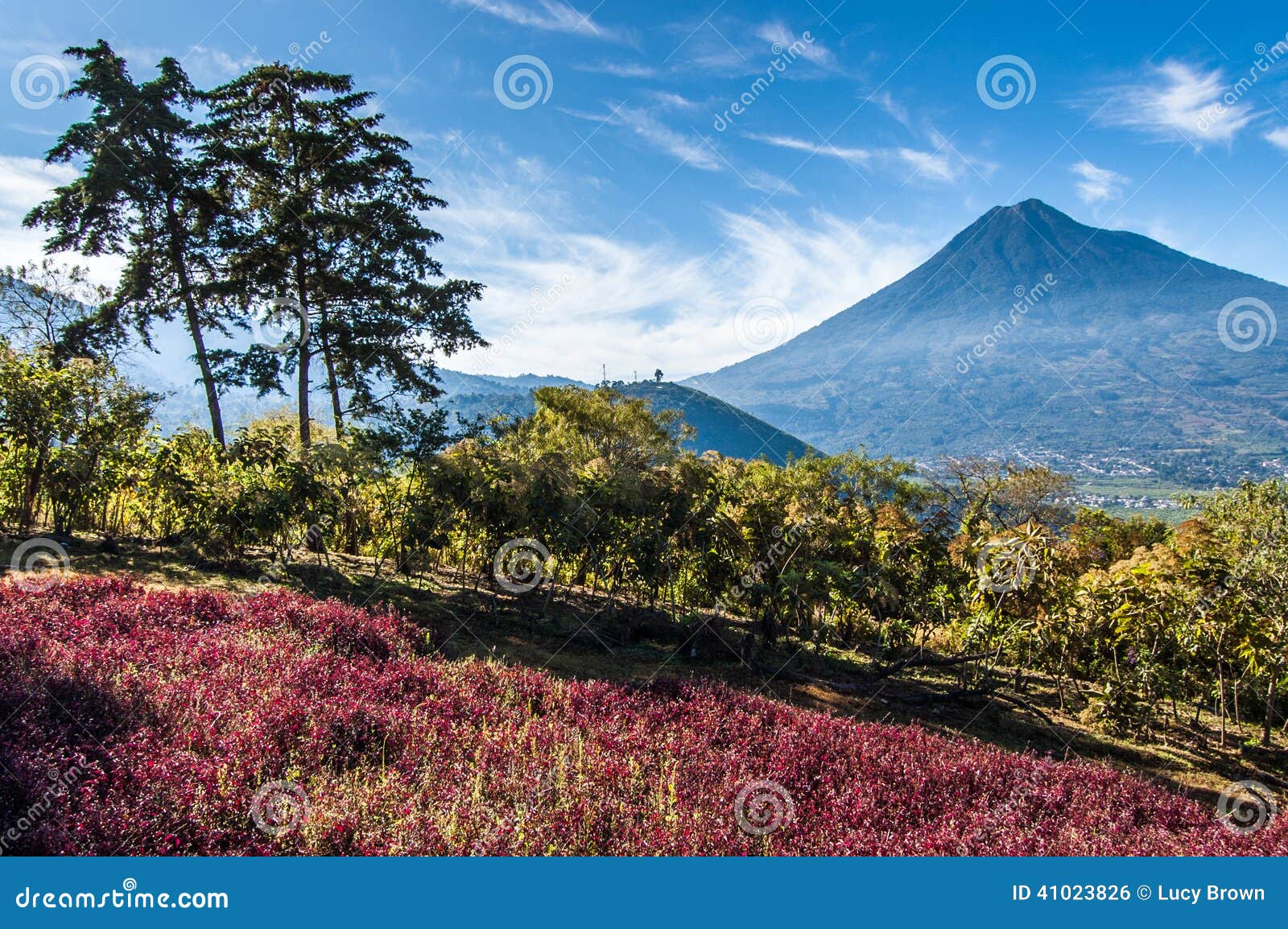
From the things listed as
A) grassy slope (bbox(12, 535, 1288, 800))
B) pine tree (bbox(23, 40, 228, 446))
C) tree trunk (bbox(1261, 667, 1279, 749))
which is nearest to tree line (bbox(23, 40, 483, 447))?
pine tree (bbox(23, 40, 228, 446))

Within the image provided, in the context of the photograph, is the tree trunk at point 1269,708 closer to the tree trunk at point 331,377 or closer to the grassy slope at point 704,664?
the grassy slope at point 704,664

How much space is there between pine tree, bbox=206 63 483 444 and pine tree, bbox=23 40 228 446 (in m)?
0.98

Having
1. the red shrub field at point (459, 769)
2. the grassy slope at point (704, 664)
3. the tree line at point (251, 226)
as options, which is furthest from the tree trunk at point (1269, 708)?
the tree line at point (251, 226)

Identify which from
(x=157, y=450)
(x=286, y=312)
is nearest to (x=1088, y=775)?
(x=157, y=450)

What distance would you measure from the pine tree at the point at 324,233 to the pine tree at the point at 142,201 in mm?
980

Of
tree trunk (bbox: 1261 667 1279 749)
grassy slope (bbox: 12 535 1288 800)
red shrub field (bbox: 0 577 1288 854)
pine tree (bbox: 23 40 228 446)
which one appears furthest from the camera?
pine tree (bbox: 23 40 228 446)

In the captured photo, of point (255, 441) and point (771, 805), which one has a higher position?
point (255, 441)

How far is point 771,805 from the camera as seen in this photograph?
430cm

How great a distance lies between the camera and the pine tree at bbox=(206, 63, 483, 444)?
17.7 metres

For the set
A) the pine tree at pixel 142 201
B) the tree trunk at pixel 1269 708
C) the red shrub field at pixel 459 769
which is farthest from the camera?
the pine tree at pixel 142 201

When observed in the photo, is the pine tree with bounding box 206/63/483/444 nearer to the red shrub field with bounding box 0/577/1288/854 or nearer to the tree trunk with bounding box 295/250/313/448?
the tree trunk with bounding box 295/250/313/448

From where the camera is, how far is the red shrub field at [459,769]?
11.4ft

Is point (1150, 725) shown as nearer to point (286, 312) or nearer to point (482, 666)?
point (482, 666)

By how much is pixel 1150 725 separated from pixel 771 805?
7.28 meters
